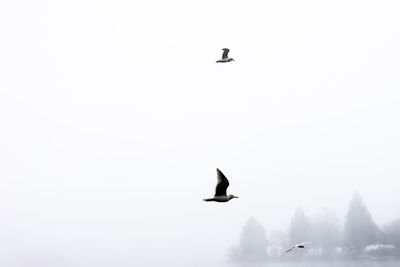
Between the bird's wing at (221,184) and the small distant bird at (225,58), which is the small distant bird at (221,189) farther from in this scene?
the small distant bird at (225,58)

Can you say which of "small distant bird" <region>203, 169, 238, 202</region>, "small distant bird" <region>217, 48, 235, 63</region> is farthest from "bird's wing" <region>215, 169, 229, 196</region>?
"small distant bird" <region>217, 48, 235, 63</region>

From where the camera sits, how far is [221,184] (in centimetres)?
2730

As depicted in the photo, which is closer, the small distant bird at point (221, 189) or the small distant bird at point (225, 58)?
the small distant bird at point (221, 189)

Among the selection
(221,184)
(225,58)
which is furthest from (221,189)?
(225,58)

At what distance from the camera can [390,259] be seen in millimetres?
187875

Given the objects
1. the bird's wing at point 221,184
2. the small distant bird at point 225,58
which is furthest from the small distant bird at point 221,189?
the small distant bird at point 225,58

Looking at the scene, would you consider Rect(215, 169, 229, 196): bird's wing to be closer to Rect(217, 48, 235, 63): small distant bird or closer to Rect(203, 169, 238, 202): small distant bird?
Rect(203, 169, 238, 202): small distant bird

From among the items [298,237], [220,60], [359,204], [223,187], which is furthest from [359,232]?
[223,187]

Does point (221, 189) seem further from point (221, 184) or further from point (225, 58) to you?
point (225, 58)

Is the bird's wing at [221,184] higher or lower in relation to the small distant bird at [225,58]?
lower

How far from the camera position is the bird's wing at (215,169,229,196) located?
87.4ft

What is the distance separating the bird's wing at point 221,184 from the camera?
26.6m

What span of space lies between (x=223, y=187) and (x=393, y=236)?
16389 cm

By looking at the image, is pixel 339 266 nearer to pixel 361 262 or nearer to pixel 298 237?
pixel 361 262
